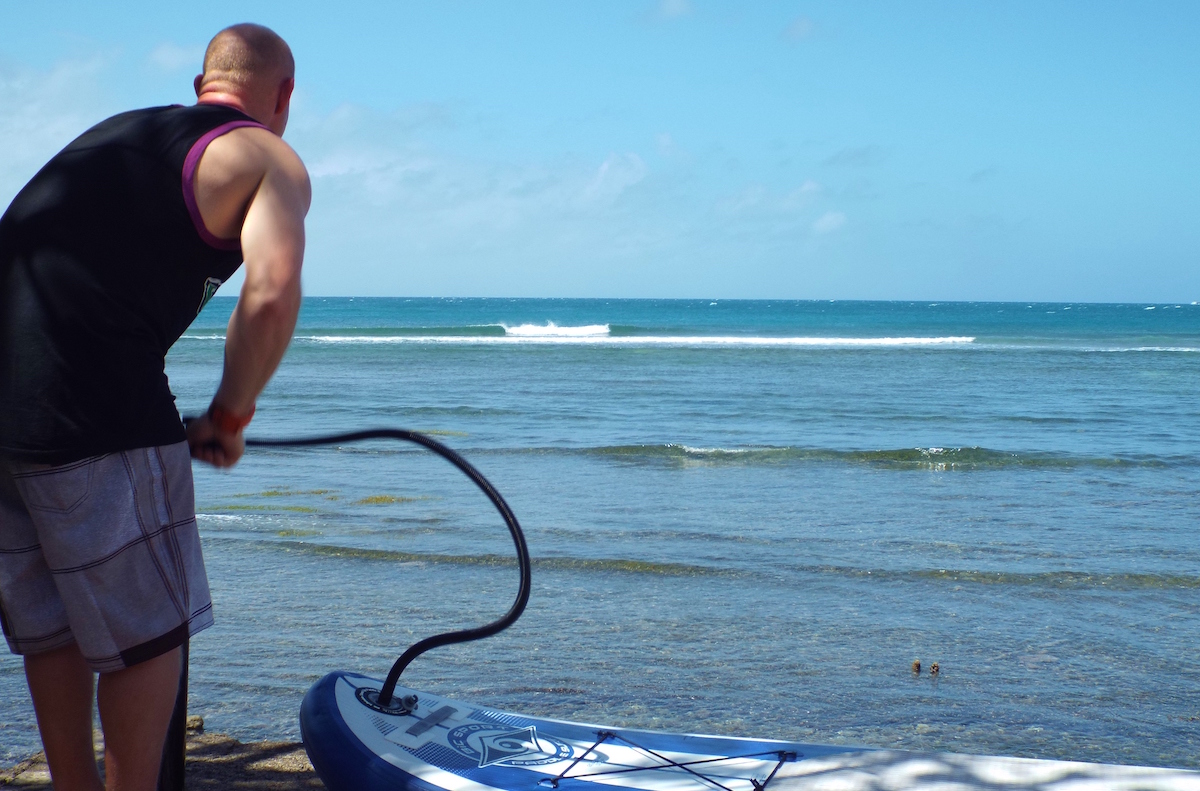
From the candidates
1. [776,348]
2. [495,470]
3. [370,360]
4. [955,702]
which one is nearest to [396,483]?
[495,470]

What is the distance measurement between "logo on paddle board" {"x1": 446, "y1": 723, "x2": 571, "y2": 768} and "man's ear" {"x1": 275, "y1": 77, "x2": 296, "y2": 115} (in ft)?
5.26

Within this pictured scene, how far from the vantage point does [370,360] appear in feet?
73.1

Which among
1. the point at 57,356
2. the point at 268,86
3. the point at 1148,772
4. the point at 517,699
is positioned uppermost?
the point at 268,86

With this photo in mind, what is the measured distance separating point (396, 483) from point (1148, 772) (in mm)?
6094

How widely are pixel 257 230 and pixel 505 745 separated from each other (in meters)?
1.58

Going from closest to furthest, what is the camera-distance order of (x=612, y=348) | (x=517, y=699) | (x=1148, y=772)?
(x=1148, y=772) < (x=517, y=699) < (x=612, y=348)

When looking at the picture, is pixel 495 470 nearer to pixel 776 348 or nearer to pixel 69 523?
pixel 69 523

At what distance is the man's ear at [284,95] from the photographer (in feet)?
5.74

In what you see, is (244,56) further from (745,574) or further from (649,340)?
(649,340)

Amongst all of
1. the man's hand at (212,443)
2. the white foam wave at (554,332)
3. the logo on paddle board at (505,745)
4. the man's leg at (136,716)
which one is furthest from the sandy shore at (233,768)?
the white foam wave at (554,332)

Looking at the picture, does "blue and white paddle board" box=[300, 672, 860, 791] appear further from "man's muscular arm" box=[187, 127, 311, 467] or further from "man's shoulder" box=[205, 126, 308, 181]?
"man's shoulder" box=[205, 126, 308, 181]

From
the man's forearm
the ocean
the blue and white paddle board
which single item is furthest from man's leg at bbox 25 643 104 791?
the ocean

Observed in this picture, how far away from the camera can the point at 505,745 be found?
8.34 feet

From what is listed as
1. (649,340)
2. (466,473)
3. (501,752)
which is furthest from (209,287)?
(649,340)
